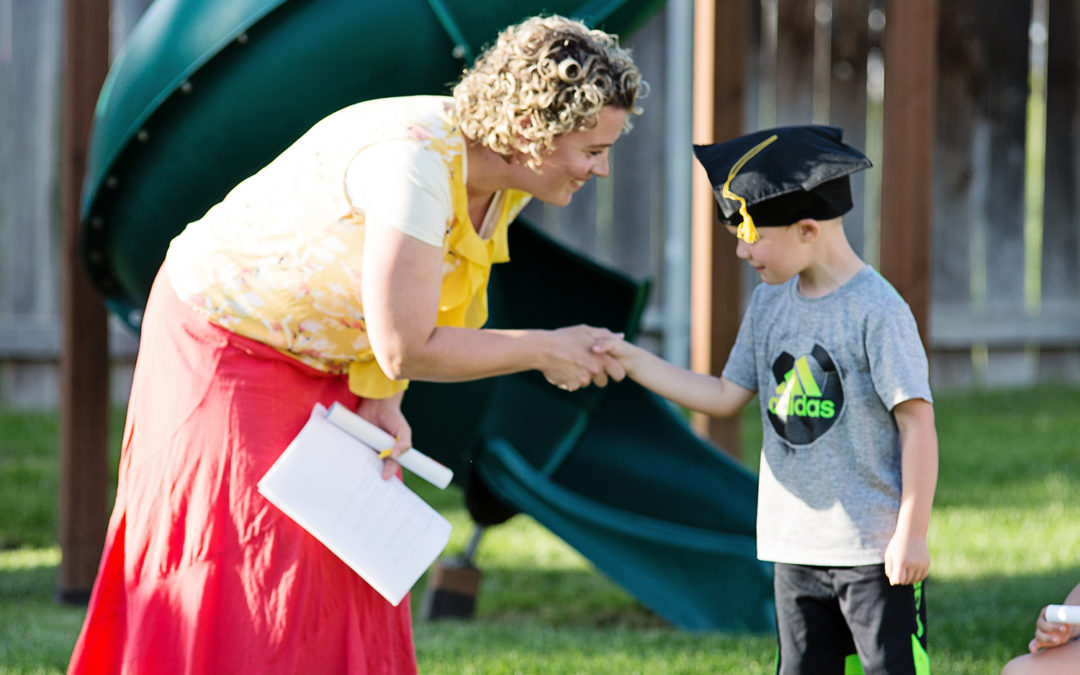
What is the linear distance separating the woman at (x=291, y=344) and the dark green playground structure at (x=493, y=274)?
1067 millimetres

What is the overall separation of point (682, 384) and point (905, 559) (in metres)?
0.51

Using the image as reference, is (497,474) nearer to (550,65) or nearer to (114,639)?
(114,639)

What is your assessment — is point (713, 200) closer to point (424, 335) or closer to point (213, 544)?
point (424, 335)

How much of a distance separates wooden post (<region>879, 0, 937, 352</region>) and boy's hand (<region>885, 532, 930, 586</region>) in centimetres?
158

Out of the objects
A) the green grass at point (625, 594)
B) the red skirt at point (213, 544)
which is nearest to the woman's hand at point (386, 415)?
the red skirt at point (213, 544)

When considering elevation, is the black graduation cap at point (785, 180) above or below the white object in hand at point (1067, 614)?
above

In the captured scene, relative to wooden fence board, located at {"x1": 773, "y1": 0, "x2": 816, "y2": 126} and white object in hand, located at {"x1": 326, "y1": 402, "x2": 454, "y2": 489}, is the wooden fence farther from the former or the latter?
white object in hand, located at {"x1": 326, "y1": 402, "x2": 454, "y2": 489}

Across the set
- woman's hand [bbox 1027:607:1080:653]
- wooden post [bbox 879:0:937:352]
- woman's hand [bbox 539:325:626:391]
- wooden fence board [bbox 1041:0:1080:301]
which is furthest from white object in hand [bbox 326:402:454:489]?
wooden fence board [bbox 1041:0:1080:301]

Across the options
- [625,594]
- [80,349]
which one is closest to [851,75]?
[625,594]

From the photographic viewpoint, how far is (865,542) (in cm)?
202

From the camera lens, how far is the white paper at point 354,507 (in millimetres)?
1972

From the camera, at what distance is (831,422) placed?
205cm

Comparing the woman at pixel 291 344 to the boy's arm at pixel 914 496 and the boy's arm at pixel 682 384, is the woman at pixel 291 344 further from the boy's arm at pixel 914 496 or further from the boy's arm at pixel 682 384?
the boy's arm at pixel 914 496

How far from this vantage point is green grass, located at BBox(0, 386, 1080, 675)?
9.77 feet
